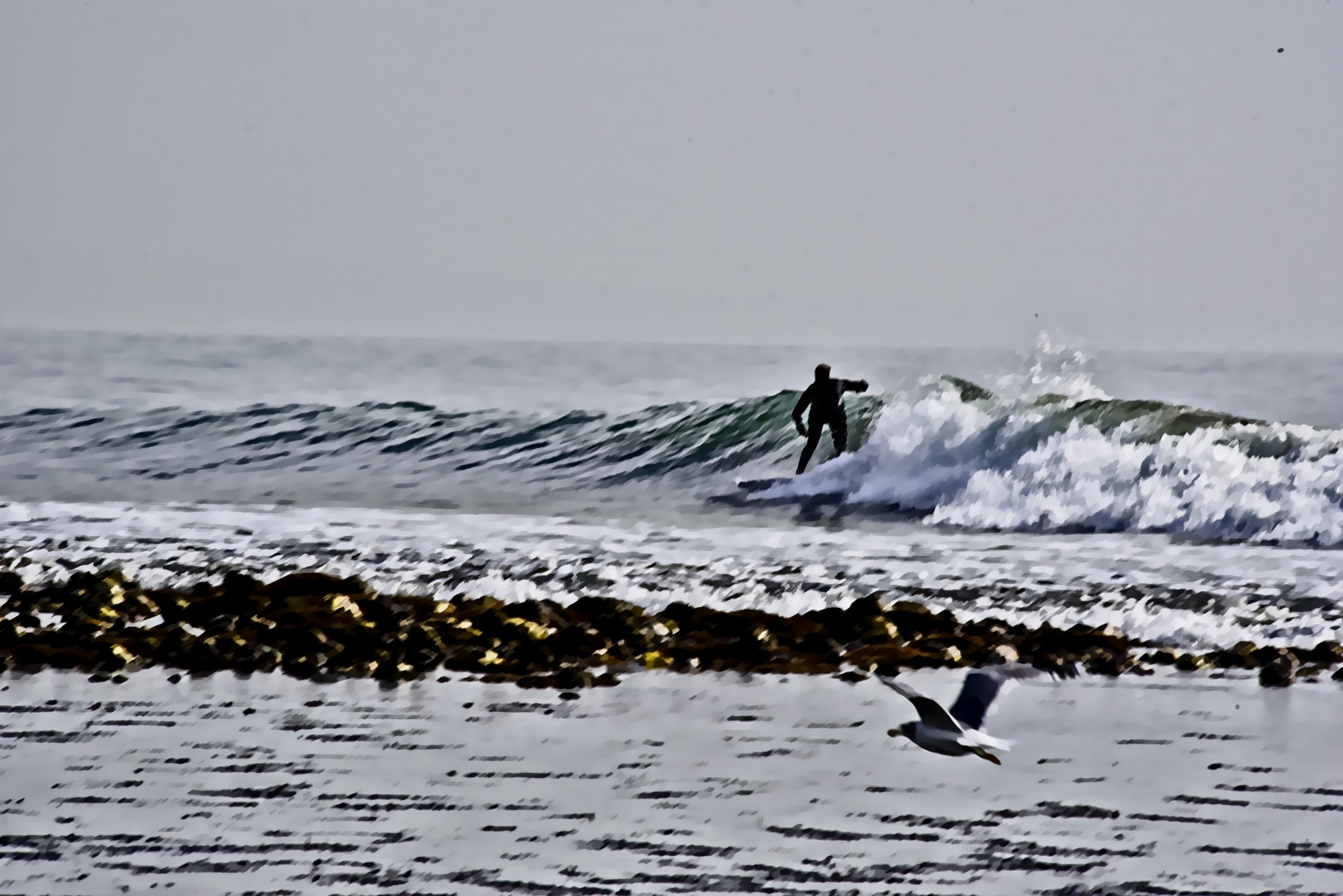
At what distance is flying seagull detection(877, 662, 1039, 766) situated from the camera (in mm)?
2844

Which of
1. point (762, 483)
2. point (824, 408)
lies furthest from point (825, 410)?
point (762, 483)

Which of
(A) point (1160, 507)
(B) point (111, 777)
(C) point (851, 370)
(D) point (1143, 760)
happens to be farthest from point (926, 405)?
(B) point (111, 777)

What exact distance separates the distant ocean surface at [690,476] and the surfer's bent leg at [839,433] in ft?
0.90

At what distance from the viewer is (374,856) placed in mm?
2557

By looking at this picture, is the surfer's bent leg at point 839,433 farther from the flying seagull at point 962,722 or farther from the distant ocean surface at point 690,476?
the flying seagull at point 962,722

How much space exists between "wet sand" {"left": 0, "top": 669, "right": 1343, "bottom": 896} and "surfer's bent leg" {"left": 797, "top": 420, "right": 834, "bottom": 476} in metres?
5.00

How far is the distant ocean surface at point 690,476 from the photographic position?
5.73 metres

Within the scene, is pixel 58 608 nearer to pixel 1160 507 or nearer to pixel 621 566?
pixel 621 566

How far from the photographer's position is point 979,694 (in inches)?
118

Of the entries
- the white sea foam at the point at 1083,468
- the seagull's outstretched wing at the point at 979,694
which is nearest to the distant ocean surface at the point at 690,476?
the white sea foam at the point at 1083,468

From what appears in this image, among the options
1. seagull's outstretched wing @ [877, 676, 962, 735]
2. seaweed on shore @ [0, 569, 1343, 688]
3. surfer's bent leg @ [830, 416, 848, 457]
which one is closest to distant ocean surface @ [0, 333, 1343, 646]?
surfer's bent leg @ [830, 416, 848, 457]

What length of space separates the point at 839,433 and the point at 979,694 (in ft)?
19.8

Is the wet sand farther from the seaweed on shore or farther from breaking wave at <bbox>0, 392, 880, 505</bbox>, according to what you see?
breaking wave at <bbox>0, 392, 880, 505</bbox>

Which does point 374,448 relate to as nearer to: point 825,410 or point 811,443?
point 811,443
